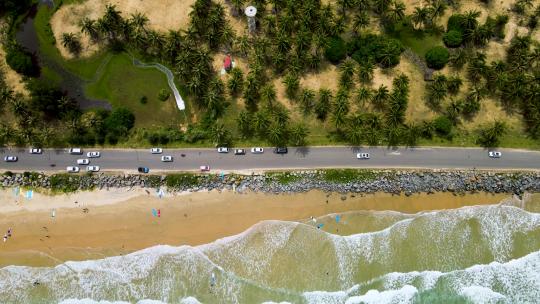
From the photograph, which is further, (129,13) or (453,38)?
(129,13)

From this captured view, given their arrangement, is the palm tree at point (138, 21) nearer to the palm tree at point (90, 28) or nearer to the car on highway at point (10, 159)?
the palm tree at point (90, 28)

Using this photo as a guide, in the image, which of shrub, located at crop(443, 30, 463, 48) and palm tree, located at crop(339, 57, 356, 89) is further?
shrub, located at crop(443, 30, 463, 48)

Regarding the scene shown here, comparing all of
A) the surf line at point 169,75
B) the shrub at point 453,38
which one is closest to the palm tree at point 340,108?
the shrub at point 453,38

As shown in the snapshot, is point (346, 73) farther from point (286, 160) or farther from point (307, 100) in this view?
point (286, 160)

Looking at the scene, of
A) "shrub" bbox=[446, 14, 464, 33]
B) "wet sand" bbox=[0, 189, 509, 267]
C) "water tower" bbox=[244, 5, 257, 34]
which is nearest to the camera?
"wet sand" bbox=[0, 189, 509, 267]

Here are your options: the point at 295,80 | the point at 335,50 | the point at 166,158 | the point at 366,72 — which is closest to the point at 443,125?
the point at 366,72

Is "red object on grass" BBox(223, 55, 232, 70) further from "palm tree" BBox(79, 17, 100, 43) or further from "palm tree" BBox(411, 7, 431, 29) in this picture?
"palm tree" BBox(411, 7, 431, 29)

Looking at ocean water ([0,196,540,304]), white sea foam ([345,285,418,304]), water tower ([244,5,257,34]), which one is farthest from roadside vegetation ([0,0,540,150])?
white sea foam ([345,285,418,304])
